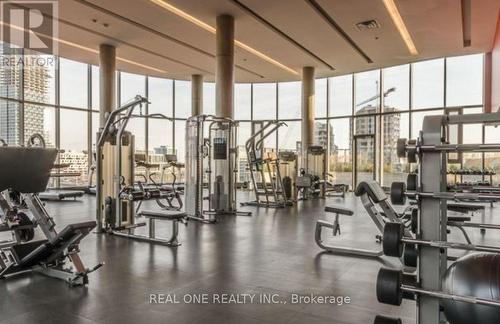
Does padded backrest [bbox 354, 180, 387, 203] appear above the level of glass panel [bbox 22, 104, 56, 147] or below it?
below

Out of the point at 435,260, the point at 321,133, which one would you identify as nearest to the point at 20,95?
the point at 321,133

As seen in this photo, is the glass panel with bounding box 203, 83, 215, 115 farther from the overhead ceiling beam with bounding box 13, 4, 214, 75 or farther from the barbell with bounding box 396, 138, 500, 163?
the barbell with bounding box 396, 138, 500, 163

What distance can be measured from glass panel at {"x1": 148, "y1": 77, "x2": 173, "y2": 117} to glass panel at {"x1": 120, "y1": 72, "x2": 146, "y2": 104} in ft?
1.15

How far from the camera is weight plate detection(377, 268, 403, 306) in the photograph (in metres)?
1.69

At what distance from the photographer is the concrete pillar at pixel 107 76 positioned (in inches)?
403

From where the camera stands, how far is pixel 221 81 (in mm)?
8438

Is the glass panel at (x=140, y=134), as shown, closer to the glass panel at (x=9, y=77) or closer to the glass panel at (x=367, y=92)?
the glass panel at (x=9, y=77)

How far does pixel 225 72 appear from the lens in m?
8.41

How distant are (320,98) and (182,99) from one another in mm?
5605

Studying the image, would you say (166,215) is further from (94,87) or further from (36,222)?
(94,87)

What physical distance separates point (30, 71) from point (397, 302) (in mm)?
12719

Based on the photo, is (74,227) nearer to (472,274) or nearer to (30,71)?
(472,274)

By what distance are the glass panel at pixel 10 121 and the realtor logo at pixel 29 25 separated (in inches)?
63.9

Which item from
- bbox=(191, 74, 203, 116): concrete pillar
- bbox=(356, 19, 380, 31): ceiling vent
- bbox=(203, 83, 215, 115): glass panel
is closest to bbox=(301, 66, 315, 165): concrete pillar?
bbox=(356, 19, 380, 31): ceiling vent
